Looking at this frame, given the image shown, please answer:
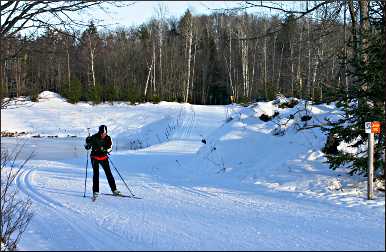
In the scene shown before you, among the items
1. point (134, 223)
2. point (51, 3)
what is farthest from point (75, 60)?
point (134, 223)

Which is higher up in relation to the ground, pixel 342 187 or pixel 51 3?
pixel 51 3

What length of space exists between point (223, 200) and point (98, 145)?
342 cm

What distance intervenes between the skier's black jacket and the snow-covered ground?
1.02 metres

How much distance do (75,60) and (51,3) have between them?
4.05 ft

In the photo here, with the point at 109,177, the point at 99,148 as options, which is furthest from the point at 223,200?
the point at 99,148

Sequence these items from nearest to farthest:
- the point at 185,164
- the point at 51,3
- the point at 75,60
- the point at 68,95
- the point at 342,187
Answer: the point at 51,3 → the point at 75,60 → the point at 342,187 → the point at 185,164 → the point at 68,95

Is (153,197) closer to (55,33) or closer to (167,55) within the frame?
(55,33)

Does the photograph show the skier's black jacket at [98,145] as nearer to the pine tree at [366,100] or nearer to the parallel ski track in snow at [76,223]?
the parallel ski track in snow at [76,223]

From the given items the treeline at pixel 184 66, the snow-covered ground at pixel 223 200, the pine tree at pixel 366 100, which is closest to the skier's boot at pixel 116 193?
the snow-covered ground at pixel 223 200

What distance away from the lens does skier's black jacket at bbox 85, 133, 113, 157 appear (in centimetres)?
1105

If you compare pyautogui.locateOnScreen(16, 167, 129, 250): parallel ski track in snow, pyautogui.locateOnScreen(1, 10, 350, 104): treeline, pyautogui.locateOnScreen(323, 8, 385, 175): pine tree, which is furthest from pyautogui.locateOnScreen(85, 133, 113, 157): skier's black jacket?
pyautogui.locateOnScreen(1, 10, 350, 104): treeline

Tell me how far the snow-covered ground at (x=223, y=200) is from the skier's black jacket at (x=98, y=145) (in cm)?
102

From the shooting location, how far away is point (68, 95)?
161 feet

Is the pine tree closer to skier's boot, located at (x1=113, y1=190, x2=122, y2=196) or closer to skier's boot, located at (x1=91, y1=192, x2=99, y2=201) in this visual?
skier's boot, located at (x1=113, y1=190, x2=122, y2=196)
